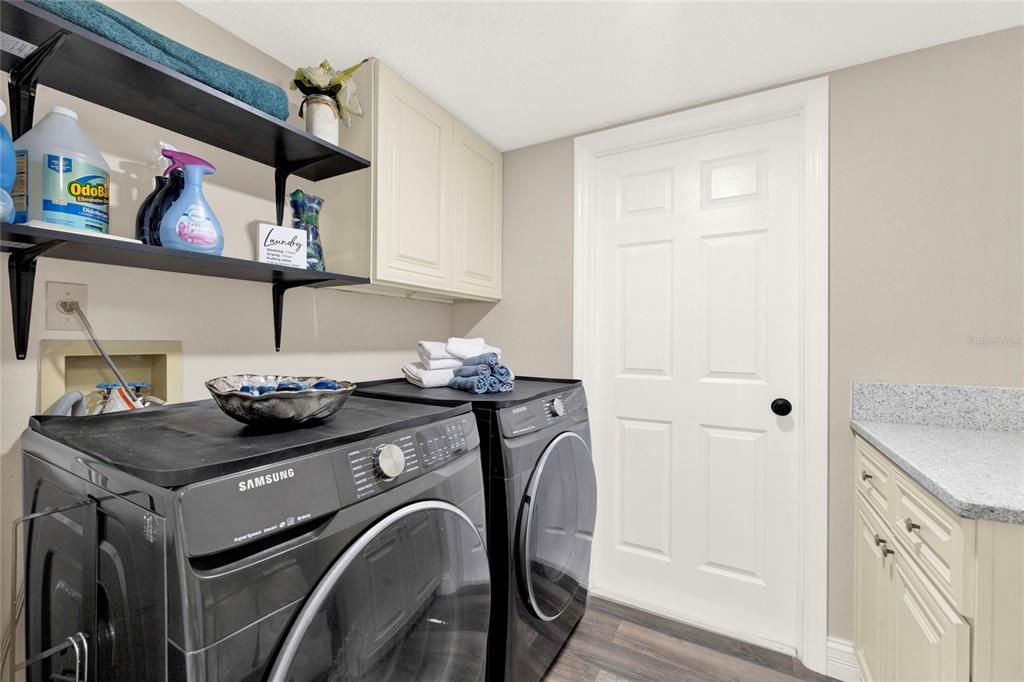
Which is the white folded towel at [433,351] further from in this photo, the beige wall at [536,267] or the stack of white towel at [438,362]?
the beige wall at [536,267]

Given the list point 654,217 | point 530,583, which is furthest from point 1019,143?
point 530,583

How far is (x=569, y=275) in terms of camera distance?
223 centimetres

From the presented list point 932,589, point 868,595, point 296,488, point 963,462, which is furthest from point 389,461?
point 868,595

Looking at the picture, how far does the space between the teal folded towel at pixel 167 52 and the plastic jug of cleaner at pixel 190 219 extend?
193 millimetres

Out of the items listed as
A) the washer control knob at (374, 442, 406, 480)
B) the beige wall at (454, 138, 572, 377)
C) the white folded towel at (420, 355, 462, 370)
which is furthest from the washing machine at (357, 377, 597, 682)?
the beige wall at (454, 138, 572, 377)

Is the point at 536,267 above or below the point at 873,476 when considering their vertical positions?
above

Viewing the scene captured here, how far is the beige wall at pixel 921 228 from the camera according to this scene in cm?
149

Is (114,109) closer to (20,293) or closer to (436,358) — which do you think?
(20,293)

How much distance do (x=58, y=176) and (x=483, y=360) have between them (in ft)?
4.13

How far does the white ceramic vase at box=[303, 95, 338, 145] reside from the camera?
1.44 m

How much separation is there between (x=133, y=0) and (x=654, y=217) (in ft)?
6.30

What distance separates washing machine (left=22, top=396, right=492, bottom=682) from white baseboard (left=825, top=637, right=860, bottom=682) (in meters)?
1.45

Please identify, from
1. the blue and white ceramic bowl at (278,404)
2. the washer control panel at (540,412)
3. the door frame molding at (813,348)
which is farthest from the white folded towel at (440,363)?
the door frame molding at (813,348)

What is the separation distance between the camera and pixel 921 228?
1594 mm
